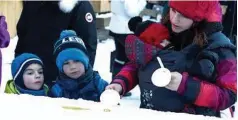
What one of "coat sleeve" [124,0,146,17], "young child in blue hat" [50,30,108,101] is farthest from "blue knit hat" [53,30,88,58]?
"coat sleeve" [124,0,146,17]

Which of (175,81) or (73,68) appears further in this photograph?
(73,68)

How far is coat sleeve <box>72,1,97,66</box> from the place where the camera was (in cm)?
166

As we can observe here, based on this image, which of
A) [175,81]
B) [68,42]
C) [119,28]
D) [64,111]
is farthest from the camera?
[119,28]

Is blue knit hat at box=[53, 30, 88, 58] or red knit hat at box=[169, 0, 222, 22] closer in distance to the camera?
red knit hat at box=[169, 0, 222, 22]

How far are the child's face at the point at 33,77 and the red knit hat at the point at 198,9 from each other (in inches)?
27.1

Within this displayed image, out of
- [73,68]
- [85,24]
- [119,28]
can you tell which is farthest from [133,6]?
[73,68]

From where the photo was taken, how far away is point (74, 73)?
1.50 metres

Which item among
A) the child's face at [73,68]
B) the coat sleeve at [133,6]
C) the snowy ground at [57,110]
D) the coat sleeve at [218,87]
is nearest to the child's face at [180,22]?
the coat sleeve at [218,87]

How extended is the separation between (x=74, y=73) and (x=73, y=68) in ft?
0.07

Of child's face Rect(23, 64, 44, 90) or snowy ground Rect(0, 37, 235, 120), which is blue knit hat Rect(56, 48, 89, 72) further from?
snowy ground Rect(0, 37, 235, 120)

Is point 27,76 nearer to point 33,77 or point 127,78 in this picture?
point 33,77

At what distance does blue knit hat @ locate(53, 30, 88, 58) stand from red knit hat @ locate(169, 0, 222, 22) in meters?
0.61

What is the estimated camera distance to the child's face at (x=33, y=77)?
153cm

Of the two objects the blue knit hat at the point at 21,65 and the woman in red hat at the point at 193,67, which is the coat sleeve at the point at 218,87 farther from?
the blue knit hat at the point at 21,65
